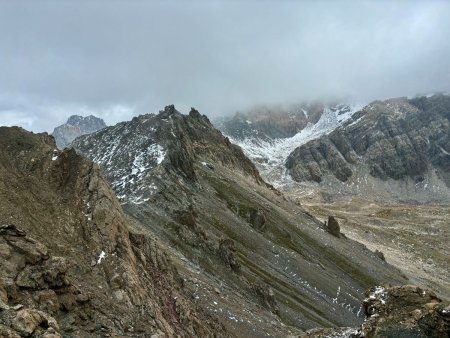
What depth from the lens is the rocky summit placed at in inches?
2601

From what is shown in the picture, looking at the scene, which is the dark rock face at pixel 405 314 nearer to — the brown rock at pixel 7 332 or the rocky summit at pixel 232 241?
the brown rock at pixel 7 332

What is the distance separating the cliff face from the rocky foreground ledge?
1404 cm

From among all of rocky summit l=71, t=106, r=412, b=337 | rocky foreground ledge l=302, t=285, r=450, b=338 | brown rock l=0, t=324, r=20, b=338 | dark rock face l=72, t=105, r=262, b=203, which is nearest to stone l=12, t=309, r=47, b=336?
brown rock l=0, t=324, r=20, b=338

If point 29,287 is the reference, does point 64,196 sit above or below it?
above

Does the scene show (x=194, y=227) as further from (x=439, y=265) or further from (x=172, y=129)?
(x=439, y=265)

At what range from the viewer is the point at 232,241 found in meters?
87.2

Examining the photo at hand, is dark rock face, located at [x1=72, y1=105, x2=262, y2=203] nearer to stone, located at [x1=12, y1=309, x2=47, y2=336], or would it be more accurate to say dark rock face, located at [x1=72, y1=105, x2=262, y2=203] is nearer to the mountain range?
the mountain range

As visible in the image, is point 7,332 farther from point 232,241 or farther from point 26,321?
point 232,241

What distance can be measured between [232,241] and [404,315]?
6881cm

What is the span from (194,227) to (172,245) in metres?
9.54

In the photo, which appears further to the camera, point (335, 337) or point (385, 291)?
point (335, 337)

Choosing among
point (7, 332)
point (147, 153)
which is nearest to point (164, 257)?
point (7, 332)

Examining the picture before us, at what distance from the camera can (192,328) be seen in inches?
1614

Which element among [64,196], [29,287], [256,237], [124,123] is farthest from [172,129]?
[29,287]
